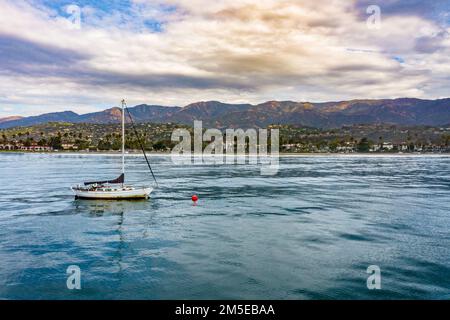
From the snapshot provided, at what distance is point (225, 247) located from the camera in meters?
37.4

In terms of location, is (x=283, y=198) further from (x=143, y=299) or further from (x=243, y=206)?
(x=143, y=299)

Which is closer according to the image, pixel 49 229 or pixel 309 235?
pixel 309 235

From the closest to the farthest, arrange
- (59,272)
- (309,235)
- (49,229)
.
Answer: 1. (59,272)
2. (309,235)
3. (49,229)

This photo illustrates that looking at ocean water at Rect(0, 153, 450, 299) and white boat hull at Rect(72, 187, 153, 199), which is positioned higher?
white boat hull at Rect(72, 187, 153, 199)

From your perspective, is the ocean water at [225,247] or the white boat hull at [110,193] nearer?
the ocean water at [225,247]

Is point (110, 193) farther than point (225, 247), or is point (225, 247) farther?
point (110, 193)

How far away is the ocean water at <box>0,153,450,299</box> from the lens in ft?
89.4

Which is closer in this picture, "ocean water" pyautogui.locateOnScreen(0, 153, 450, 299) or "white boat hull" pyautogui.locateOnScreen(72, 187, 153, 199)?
"ocean water" pyautogui.locateOnScreen(0, 153, 450, 299)

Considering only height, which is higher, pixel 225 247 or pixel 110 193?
pixel 110 193

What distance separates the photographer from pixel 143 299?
83.8 ft

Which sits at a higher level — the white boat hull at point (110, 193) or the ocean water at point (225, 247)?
the white boat hull at point (110, 193)

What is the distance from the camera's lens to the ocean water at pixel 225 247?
2723 cm
